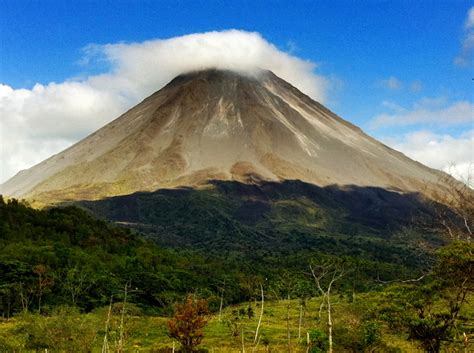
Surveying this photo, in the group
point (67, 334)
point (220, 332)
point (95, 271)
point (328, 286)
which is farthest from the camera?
point (95, 271)

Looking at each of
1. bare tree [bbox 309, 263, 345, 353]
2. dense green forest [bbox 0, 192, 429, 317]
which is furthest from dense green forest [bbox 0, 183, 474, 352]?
bare tree [bbox 309, 263, 345, 353]

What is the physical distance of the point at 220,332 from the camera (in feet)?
200

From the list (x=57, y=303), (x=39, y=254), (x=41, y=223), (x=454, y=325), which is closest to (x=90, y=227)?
(x=41, y=223)

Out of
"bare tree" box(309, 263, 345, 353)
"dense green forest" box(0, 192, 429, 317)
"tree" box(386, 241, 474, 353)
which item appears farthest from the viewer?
"dense green forest" box(0, 192, 429, 317)

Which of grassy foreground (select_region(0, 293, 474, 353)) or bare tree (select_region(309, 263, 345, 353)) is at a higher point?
bare tree (select_region(309, 263, 345, 353))

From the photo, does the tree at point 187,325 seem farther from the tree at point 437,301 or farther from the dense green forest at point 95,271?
the tree at point 437,301

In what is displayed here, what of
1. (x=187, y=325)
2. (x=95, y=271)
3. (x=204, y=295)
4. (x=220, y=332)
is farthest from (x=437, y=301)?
(x=95, y=271)

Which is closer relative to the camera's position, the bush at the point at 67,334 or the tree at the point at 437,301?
the tree at the point at 437,301

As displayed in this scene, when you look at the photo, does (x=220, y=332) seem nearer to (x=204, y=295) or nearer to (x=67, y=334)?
(x=204, y=295)

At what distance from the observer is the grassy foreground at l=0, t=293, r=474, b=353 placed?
105 feet

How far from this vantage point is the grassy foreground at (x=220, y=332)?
105 ft

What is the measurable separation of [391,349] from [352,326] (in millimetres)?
4232

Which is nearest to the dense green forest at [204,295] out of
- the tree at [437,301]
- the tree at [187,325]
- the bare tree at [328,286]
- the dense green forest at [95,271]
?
the tree at [437,301]

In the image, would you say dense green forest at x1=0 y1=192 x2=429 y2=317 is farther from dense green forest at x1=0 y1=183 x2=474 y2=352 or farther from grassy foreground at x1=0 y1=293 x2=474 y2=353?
grassy foreground at x1=0 y1=293 x2=474 y2=353
